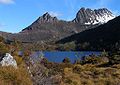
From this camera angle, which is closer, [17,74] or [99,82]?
[17,74]

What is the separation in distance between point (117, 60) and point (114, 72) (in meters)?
15.2

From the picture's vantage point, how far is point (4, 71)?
54.1 feet

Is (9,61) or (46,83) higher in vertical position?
(9,61)

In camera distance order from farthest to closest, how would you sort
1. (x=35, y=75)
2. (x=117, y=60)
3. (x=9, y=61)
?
1. (x=117, y=60)
2. (x=9, y=61)
3. (x=35, y=75)

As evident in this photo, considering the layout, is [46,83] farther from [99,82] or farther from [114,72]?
[114,72]

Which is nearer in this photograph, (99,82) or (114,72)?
(99,82)

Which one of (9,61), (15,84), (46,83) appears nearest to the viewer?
(15,84)

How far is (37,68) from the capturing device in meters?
21.3

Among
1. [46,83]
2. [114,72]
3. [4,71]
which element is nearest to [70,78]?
[114,72]

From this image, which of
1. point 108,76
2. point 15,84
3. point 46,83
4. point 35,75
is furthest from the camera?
point 108,76

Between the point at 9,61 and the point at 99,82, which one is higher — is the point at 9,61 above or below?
above

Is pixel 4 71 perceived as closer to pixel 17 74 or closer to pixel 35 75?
pixel 17 74

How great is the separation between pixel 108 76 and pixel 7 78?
15.4 meters

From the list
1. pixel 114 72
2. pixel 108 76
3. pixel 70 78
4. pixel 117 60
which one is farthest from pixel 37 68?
pixel 117 60
